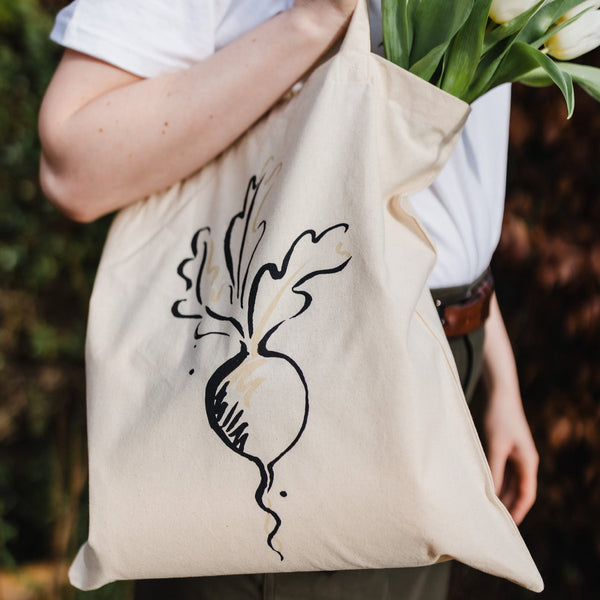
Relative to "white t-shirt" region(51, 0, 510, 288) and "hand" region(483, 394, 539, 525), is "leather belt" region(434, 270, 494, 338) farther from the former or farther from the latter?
"hand" region(483, 394, 539, 525)

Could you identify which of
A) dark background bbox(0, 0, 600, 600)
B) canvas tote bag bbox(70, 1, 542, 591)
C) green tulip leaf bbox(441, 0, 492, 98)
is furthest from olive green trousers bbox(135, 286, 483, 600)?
dark background bbox(0, 0, 600, 600)

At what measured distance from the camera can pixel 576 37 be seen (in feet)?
2.36

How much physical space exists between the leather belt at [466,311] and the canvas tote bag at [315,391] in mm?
205

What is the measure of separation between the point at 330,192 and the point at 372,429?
0.80ft

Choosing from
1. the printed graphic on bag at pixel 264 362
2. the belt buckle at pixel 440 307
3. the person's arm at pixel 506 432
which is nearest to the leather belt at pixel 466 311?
the belt buckle at pixel 440 307

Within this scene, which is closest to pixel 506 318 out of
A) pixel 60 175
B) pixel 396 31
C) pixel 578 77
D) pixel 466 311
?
pixel 466 311

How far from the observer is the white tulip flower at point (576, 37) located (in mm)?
707

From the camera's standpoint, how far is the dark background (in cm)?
150

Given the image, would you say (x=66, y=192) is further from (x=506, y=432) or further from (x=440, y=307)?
(x=506, y=432)

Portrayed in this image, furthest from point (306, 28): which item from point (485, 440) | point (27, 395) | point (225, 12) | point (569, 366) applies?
point (27, 395)

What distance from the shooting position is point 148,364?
738 mm

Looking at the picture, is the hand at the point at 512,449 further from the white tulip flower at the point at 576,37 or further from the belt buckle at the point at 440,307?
the white tulip flower at the point at 576,37

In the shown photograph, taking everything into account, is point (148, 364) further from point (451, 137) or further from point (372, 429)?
point (451, 137)

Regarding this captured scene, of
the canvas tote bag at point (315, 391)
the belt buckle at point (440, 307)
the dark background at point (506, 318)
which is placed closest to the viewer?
the canvas tote bag at point (315, 391)
